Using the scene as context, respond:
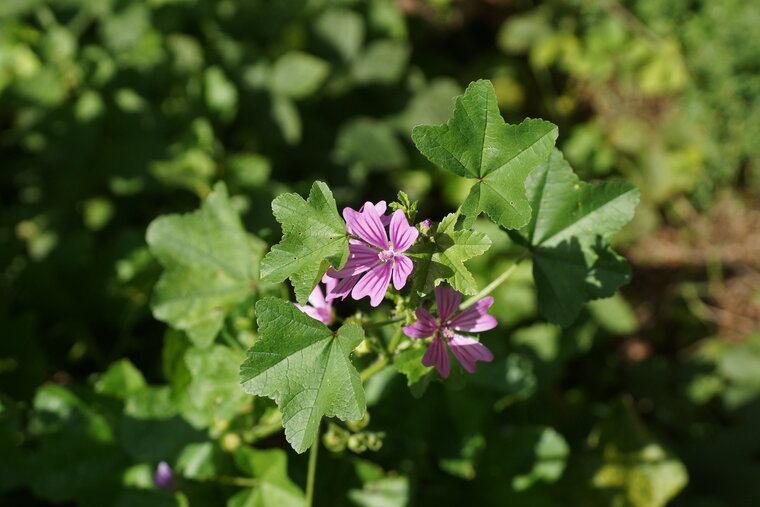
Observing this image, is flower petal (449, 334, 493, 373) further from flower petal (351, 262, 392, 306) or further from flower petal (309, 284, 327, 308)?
flower petal (309, 284, 327, 308)

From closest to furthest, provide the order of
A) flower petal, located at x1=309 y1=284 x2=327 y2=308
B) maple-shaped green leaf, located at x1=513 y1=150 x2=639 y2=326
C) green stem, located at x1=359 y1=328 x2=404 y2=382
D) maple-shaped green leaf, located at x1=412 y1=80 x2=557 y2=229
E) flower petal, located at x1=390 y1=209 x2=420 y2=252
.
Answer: flower petal, located at x1=390 y1=209 x2=420 y2=252, maple-shaped green leaf, located at x1=412 y1=80 x2=557 y2=229, green stem, located at x1=359 y1=328 x2=404 y2=382, maple-shaped green leaf, located at x1=513 y1=150 x2=639 y2=326, flower petal, located at x1=309 y1=284 x2=327 y2=308

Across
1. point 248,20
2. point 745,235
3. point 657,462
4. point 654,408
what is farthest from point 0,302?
point 745,235

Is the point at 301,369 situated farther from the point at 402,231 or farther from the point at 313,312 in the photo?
the point at 402,231

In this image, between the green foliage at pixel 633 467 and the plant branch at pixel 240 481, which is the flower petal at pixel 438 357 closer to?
the plant branch at pixel 240 481

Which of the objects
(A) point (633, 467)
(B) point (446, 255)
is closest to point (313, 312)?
(B) point (446, 255)

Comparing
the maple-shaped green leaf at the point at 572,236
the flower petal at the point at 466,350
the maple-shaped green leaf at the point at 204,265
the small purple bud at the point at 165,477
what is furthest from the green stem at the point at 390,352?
the small purple bud at the point at 165,477

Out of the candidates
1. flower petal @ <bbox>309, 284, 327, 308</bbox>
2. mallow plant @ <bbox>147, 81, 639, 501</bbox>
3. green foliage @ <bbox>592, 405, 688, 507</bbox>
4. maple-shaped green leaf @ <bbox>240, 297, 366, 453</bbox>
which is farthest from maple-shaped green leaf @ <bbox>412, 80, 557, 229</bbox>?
green foliage @ <bbox>592, 405, 688, 507</bbox>
